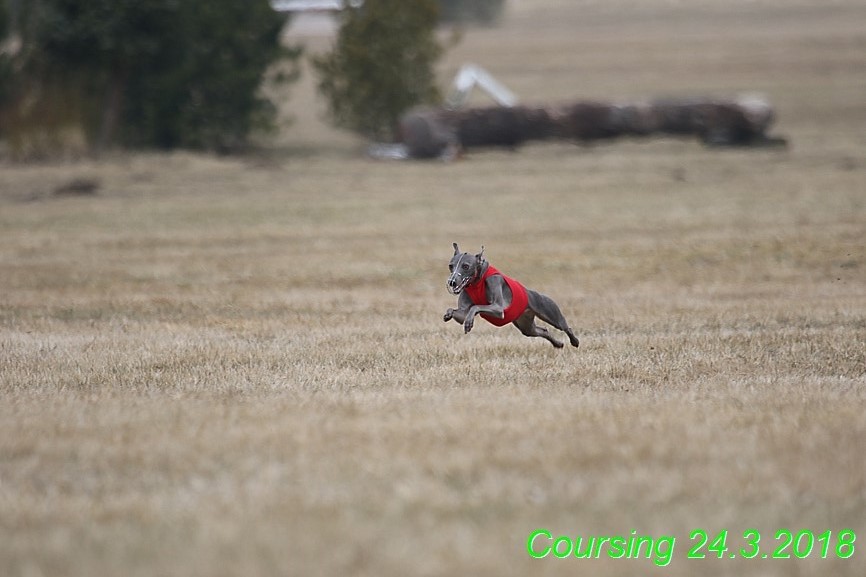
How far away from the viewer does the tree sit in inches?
1304

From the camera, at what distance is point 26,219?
72.5 ft

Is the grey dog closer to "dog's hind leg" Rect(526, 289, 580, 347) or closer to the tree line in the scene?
"dog's hind leg" Rect(526, 289, 580, 347)

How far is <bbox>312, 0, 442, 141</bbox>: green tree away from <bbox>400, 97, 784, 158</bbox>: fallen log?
5097mm

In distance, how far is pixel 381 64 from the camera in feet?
124

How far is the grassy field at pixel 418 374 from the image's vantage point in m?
5.45

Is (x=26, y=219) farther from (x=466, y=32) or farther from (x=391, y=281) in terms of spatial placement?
(x=466, y=32)

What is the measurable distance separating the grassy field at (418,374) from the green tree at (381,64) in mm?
9937

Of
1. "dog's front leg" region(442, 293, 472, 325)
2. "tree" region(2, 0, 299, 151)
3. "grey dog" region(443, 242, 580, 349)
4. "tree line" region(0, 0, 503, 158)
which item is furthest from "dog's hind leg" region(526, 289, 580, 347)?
"tree" region(2, 0, 299, 151)

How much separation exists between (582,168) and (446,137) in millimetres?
4695

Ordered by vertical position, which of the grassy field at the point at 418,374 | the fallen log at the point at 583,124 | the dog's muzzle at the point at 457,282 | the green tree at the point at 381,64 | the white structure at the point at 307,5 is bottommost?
the grassy field at the point at 418,374

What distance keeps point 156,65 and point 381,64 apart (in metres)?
6.67

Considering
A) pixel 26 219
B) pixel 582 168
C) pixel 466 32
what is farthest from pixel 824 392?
pixel 466 32

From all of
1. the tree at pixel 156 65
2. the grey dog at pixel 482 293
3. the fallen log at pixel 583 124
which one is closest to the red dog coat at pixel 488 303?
the grey dog at pixel 482 293

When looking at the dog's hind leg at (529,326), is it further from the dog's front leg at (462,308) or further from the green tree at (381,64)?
the green tree at (381,64)
